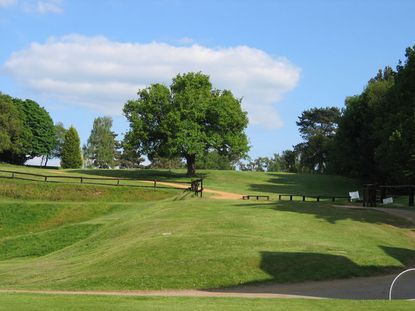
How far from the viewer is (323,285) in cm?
1430

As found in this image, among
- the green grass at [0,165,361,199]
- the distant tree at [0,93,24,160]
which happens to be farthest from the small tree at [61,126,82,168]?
the green grass at [0,165,361,199]

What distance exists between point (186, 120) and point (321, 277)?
146ft

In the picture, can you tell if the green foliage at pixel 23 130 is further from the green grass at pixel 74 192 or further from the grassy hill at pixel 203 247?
the grassy hill at pixel 203 247

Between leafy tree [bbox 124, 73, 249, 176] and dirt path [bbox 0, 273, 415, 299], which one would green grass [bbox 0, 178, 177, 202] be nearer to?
leafy tree [bbox 124, 73, 249, 176]

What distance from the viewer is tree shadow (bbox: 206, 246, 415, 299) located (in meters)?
13.2

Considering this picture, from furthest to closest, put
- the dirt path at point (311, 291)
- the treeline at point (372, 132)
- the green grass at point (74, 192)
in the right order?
the green grass at point (74, 192)
the treeline at point (372, 132)
the dirt path at point (311, 291)

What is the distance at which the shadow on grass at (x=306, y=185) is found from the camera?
58069mm

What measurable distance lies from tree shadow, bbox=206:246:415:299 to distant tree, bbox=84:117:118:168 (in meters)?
107

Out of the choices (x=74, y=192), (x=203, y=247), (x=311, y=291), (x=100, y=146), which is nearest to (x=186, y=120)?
(x=74, y=192)

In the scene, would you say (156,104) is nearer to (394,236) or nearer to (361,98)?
(361,98)

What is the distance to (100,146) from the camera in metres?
122

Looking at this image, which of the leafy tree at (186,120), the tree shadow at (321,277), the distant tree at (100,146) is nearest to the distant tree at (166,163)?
the distant tree at (100,146)

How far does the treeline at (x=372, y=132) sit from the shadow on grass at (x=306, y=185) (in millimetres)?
1509

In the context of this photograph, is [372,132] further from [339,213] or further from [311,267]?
[311,267]
